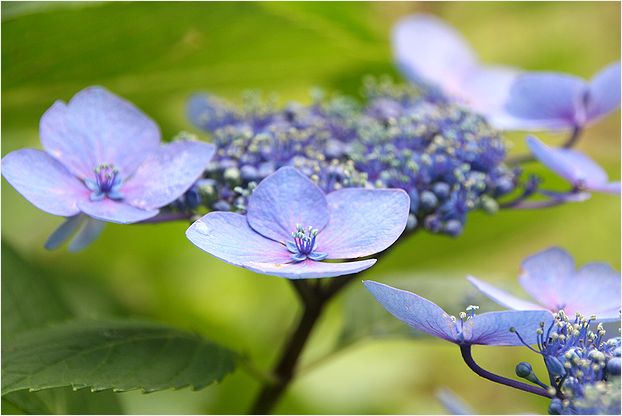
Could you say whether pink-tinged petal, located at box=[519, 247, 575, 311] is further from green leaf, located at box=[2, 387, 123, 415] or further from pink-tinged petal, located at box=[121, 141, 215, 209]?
green leaf, located at box=[2, 387, 123, 415]

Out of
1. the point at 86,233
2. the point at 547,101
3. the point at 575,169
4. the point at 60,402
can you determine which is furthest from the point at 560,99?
the point at 60,402

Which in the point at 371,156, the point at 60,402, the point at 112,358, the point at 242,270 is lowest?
the point at 242,270

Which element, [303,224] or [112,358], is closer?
[303,224]

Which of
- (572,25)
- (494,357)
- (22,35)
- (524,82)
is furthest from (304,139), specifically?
(572,25)

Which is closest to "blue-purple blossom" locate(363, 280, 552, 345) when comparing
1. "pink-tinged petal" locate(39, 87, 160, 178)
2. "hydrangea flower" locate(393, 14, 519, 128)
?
"pink-tinged petal" locate(39, 87, 160, 178)

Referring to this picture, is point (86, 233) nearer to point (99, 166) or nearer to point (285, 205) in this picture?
point (99, 166)

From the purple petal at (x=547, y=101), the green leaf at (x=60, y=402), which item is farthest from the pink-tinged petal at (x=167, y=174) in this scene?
the purple petal at (x=547, y=101)
